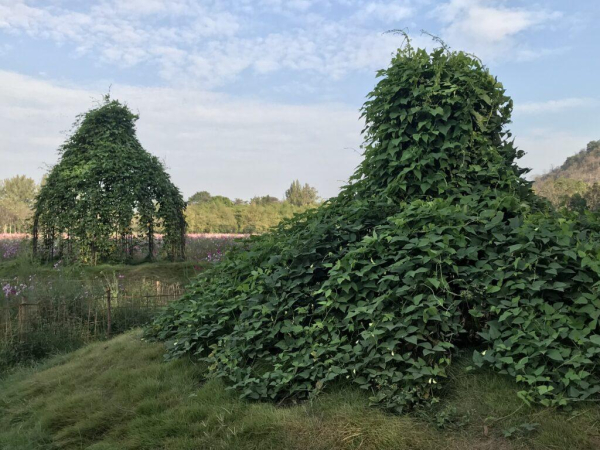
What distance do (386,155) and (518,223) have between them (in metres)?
1.39

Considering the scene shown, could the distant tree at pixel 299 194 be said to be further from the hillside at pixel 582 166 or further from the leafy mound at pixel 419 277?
the leafy mound at pixel 419 277

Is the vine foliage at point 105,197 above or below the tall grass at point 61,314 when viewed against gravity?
above

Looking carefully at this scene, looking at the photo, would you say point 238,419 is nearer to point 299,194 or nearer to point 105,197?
point 105,197

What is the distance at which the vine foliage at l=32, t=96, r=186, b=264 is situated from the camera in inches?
388

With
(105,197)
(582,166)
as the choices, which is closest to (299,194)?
(582,166)

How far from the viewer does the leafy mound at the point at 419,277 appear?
299 cm

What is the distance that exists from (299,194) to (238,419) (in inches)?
1573

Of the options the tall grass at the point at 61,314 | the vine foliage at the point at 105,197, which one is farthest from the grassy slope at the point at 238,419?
the vine foliage at the point at 105,197

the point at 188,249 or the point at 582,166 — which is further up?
the point at 582,166

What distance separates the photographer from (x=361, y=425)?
288 cm

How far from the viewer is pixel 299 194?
141 ft

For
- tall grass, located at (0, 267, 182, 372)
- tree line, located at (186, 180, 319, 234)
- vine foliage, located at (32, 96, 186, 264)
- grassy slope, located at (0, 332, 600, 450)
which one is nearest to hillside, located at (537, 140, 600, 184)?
tree line, located at (186, 180, 319, 234)

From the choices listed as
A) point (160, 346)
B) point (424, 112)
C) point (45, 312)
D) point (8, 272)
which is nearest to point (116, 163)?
point (8, 272)

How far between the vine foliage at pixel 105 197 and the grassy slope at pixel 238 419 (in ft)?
18.6
